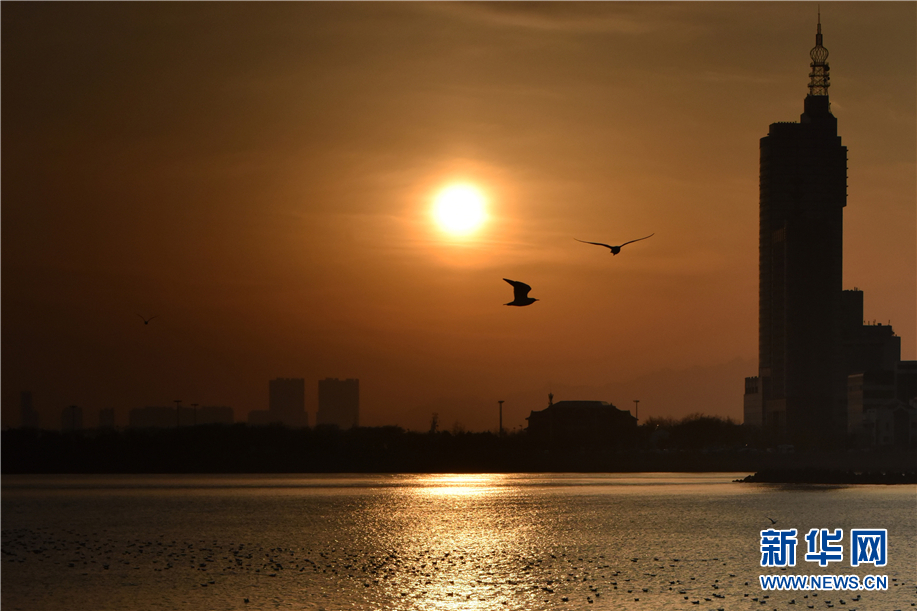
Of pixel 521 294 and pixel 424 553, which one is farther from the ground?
pixel 521 294

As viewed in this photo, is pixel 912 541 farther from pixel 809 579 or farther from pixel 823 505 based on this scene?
pixel 823 505

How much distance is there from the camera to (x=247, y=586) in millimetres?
60688

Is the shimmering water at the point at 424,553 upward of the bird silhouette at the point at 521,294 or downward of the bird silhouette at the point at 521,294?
downward

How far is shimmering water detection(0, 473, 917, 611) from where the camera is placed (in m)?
56.5

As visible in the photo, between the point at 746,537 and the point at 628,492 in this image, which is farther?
the point at 628,492

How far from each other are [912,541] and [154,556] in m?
54.1

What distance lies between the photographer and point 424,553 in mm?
78500

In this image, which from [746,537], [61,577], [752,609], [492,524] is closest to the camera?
[752,609]

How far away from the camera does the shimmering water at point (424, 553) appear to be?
5647 cm

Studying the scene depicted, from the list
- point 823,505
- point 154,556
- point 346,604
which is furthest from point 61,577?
point 823,505

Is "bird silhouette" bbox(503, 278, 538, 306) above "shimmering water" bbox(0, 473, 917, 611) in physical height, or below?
above

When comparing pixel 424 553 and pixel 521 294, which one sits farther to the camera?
pixel 424 553

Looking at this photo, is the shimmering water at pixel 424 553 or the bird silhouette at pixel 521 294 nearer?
the bird silhouette at pixel 521 294

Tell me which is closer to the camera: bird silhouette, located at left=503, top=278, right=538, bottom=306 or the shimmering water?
bird silhouette, located at left=503, top=278, right=538, bottom=306
